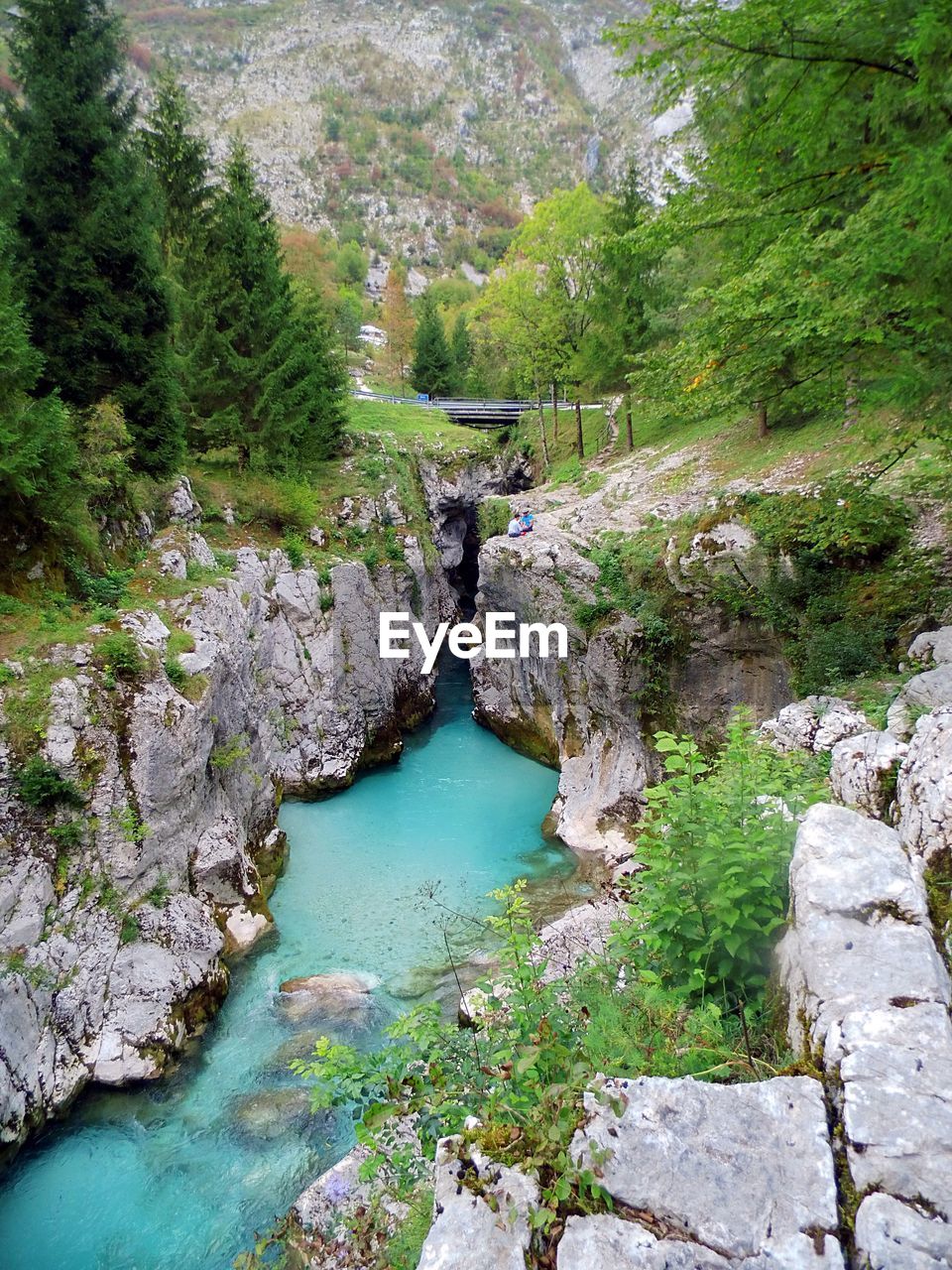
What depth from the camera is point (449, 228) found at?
10638 cm

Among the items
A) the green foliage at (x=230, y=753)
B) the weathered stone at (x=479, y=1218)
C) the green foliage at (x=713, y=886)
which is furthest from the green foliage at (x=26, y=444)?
the weathered stone at (x=479, y=1218)

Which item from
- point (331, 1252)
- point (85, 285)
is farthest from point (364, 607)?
point (331, 1252)

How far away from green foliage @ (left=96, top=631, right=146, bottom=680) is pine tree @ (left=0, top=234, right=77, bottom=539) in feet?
8.48

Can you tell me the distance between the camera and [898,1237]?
2.22m

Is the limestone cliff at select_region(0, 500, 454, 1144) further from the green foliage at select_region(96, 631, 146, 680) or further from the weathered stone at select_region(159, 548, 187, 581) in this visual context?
the weathered stone at select_region(159, 548, 187, 581)

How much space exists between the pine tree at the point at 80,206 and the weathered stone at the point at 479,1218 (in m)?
15.3

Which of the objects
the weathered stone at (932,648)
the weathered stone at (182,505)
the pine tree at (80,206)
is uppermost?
the pine tree at (80,206)

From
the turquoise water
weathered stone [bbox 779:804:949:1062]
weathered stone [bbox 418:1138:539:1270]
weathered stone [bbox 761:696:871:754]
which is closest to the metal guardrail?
the turquoise water

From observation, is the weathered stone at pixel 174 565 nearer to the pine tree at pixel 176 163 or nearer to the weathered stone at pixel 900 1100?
the pine tree at pixel 176 163

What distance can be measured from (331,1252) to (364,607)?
15.9 m

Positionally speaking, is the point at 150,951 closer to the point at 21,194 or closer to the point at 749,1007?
the point at 749,1007

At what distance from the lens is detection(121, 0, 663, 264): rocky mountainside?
104 m

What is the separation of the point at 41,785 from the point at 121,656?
94.3 inches

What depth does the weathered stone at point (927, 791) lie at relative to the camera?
152 inches
